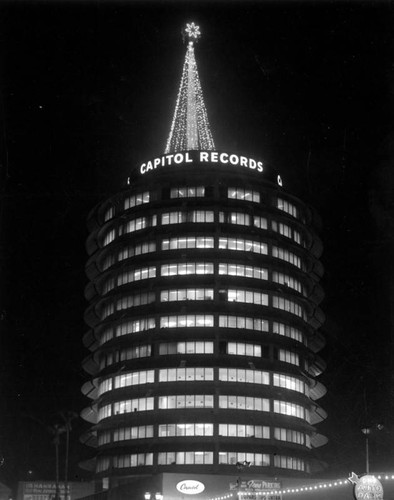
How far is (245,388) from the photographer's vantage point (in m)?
140

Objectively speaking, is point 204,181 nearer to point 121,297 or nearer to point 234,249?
point 234,249

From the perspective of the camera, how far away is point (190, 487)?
128 meters

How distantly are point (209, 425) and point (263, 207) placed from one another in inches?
1654

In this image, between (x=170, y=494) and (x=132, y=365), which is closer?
(x=170, y=494)

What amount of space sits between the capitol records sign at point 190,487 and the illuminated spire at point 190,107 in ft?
210

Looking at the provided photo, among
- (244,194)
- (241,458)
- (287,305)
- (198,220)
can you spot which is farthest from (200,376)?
(244,194)

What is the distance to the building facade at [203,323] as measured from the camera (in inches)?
5418

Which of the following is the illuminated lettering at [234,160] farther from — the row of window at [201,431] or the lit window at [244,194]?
the row of window at [201,431]

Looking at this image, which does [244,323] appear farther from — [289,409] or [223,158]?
[223,158]

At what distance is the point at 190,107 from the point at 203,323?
41.0 m

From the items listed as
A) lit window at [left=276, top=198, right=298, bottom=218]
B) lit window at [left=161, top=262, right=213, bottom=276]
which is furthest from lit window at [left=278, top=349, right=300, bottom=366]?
lit window at [left=276, top=198, right=298, bottom=218]

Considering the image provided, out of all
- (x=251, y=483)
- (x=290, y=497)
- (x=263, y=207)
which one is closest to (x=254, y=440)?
(x=263, y=207)

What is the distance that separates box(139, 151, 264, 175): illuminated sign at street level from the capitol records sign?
5933 cm

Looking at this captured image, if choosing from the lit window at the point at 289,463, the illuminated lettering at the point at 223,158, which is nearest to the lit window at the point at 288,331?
the lit window at the point at 289,463
